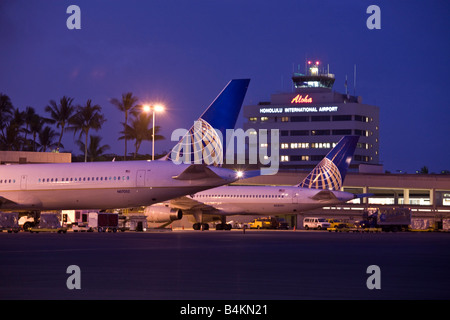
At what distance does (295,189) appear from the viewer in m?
69.3

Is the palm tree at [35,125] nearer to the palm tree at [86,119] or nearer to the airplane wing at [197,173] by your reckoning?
the palm tree at [86,119]

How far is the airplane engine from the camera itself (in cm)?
5834

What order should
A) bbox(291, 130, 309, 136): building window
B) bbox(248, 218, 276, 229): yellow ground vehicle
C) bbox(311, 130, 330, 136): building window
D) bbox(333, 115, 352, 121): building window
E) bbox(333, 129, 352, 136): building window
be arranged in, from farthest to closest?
1. bbox(291, 130, 309, 136): building window
2. bbox(311, 130, 330, 136): building window
3. bbox(333, 129, 352, 136): building window
4. bbox(333, 115, 352, 121): building window
5. bbox(248, 218, 276, 229): yellow ground vehicle

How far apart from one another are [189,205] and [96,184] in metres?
20.3

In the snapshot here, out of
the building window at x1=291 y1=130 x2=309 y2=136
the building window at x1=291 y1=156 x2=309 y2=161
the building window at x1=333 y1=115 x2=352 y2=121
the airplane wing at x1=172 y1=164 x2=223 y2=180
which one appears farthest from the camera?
the building window at x1=291 y1=156 x2=309 y2=161

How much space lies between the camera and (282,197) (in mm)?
69250

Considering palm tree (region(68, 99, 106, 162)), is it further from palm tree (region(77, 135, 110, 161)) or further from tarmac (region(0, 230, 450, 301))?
tarmac (region(0, 230, 450, 301))

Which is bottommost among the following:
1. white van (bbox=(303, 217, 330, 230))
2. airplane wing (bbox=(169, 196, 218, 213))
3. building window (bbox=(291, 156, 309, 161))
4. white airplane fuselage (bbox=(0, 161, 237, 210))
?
white van (bbox=(303, 217, 330, 230))

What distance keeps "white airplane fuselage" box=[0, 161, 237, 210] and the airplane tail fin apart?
3.36 ft

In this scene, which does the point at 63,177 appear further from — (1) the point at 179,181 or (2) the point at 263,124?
(2) the point at 263,124

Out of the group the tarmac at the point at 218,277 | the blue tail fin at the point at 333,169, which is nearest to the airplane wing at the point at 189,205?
the blue tail fin at the point at 333,169

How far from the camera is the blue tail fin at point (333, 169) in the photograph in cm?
6931

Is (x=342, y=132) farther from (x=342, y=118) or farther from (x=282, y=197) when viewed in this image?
(x=282, y=197)

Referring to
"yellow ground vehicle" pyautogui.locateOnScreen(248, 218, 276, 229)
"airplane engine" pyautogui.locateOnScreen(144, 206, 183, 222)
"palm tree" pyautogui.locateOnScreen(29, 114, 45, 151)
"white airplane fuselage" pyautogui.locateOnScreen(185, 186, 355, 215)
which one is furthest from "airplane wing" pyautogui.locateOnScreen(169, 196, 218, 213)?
"palm tree" pyautogui.locateOnScreen(29, 114, 45, 151)
